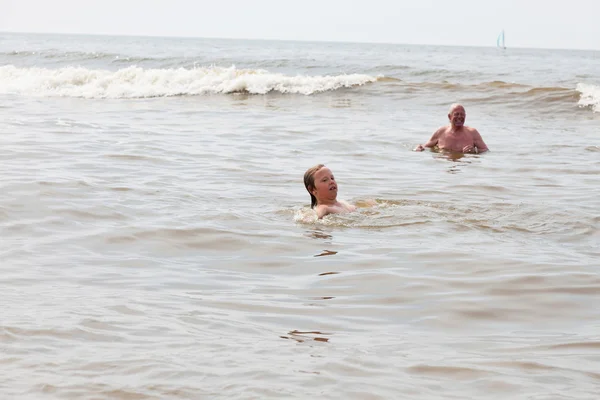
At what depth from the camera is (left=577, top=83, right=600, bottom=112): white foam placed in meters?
19.5

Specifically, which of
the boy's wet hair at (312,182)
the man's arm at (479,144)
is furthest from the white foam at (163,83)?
the boy's wet hair at (312,182)

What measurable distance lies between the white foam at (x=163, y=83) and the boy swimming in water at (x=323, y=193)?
15233 mm

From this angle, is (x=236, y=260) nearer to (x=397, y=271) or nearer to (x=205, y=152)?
(x=397, y=271)

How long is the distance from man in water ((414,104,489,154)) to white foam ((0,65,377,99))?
9.99 meters

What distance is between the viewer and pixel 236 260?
21.4 ft

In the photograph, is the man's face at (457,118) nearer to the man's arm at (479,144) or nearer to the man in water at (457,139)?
the man in water at (457,139)

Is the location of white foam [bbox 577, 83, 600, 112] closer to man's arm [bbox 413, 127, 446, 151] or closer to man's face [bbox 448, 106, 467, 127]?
man's face [bbox 448, 106, 467, 127]

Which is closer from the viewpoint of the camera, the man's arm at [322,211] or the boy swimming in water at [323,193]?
the man's arm at [322,211]

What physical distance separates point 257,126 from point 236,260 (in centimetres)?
994

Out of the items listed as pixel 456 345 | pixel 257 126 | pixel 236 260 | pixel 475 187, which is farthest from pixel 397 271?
pixel 257 126

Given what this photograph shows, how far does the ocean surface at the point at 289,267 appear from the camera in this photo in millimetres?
4062

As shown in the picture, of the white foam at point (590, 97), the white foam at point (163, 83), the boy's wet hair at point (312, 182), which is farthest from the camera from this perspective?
the white foam at point (163, 83)

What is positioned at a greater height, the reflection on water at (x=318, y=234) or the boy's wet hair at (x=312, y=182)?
the boy's wet hair at (x=312, y=182)

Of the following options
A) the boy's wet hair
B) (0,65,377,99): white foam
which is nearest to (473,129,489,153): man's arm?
the boy's wet hair
